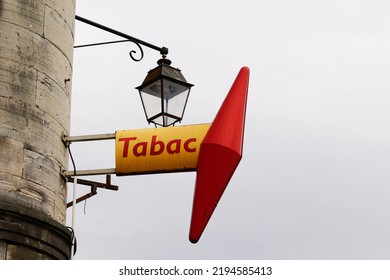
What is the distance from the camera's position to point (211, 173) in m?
14.2

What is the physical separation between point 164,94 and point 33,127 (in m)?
1.87

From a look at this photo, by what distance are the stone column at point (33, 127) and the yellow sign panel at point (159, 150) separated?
676 mm

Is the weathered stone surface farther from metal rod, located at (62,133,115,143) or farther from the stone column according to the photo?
metal rod, located at (62,133,115,143)

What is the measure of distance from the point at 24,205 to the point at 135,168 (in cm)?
144

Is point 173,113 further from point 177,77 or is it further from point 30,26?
point 30,26

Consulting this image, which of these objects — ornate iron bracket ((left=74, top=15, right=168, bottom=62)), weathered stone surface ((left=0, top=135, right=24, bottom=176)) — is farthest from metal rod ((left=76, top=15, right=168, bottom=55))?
weathered stone surface ((left=0, top=135, right=24, bottom=176))

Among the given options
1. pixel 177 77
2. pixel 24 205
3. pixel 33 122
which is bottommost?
pixel 24 205

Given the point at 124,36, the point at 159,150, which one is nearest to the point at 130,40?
the point at 124,36

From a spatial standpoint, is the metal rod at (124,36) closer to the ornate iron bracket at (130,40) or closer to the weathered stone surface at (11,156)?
the ornate iron bracket at (130,40)

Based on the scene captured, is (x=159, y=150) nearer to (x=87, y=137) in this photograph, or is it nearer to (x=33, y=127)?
(x=87, y=137)

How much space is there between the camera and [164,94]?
15477 millimetres

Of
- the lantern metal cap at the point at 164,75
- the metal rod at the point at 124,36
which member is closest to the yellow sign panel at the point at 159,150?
the lantern metal cap at the point at 164,75

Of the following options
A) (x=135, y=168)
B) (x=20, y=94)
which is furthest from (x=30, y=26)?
(x=135, y=168)

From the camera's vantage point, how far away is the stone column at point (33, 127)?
1375 centimetres
